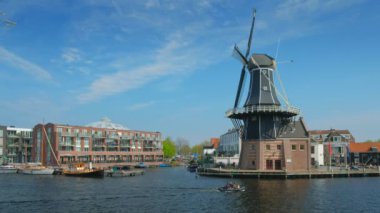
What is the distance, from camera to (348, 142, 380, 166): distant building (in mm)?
119938

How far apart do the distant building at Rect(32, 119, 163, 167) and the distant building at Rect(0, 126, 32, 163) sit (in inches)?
157

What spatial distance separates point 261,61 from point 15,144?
89.1 m

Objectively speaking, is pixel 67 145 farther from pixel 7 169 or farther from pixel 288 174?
pixel 288 174

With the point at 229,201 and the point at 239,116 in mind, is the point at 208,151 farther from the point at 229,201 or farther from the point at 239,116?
the point at 229,201

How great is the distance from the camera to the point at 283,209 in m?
40.8

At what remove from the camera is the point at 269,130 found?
79.4 metres

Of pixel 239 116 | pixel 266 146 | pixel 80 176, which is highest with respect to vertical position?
pixel 239 116

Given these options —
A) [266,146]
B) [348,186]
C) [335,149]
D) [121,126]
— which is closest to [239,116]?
[266,146]

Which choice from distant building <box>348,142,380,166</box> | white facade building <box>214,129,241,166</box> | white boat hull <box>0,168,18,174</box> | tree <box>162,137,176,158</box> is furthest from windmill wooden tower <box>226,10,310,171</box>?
tree <box>162,137,176,158</box>

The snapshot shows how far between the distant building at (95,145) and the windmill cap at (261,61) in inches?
2648

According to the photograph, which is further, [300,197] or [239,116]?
[239,116]

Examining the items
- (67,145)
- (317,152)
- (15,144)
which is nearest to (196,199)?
(317,152)

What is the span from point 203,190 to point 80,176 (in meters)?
41.3

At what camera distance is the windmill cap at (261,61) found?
81.6m
